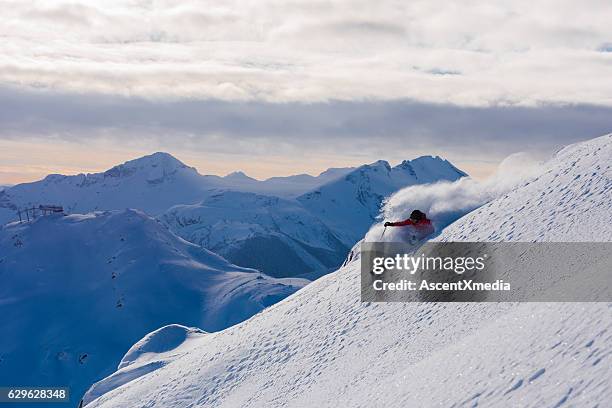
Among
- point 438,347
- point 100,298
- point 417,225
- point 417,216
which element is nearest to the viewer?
point 438,347

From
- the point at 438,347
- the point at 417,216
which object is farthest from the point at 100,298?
the point at 438,347

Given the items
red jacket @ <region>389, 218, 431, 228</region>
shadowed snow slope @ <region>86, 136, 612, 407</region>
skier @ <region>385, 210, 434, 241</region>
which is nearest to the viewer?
shadowed snow slope @ <region>86, 136, 612, 407</region>

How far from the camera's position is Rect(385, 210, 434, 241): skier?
98.8ft

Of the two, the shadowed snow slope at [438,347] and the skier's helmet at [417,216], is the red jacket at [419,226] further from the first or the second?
the shadowed snow slope at [438,347]

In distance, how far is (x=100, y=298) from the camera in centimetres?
17288

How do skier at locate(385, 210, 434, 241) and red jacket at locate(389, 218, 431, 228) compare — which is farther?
red jacket at locate(389, 218, 431, 228)

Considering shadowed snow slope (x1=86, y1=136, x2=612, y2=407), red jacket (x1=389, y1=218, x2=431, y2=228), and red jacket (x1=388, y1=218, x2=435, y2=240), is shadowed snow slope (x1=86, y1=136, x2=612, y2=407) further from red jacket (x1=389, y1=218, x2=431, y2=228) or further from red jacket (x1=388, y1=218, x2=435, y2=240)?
red jacket (x1=389, y1=218, x2=431, y2=228)

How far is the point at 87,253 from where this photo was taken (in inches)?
7712

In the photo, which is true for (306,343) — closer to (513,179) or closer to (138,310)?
(513,179)

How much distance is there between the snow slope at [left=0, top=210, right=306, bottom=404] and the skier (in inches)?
4676

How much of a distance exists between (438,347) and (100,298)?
164 m

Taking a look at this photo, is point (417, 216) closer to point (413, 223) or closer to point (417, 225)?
point (413, 223)

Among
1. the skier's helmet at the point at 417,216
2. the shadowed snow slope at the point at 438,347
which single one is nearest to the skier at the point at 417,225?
the skier's helmet at the point at 417,216

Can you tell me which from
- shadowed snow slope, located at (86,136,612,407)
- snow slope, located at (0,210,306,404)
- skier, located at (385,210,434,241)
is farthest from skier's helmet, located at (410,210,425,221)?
snow slope, located at (0,210,306,404)
